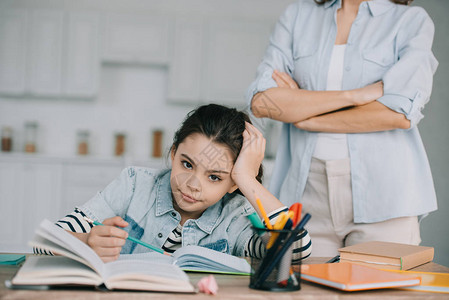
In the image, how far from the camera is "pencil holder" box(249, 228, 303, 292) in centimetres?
78

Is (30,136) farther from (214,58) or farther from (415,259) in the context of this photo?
(415,259)

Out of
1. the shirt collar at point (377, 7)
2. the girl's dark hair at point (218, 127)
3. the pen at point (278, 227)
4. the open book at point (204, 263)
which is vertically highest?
the shirt collar at point (377, 7)

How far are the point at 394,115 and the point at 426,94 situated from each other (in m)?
0.15

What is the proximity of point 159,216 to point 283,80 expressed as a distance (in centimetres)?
67

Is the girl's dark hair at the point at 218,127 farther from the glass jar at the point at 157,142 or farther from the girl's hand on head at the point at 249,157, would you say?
the glass jar at the point at 157,142

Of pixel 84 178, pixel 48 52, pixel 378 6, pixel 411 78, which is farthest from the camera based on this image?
pixel 48 52

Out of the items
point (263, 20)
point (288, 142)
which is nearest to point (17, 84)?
point (263, 20)

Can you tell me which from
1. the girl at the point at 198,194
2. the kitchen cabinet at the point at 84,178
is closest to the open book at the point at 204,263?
the girl at the point at 198,194

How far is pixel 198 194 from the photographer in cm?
120

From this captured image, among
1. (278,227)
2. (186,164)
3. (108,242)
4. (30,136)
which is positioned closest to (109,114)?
(30,136)

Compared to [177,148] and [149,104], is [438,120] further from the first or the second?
[177,148]

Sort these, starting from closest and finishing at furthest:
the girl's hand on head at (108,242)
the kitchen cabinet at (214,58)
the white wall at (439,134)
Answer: the girl's hand on head at (108,242), the white wall at (439,134), the kitchen cabinet at (214,58)

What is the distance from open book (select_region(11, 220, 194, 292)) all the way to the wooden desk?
14 mm

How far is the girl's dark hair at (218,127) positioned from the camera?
128cm
